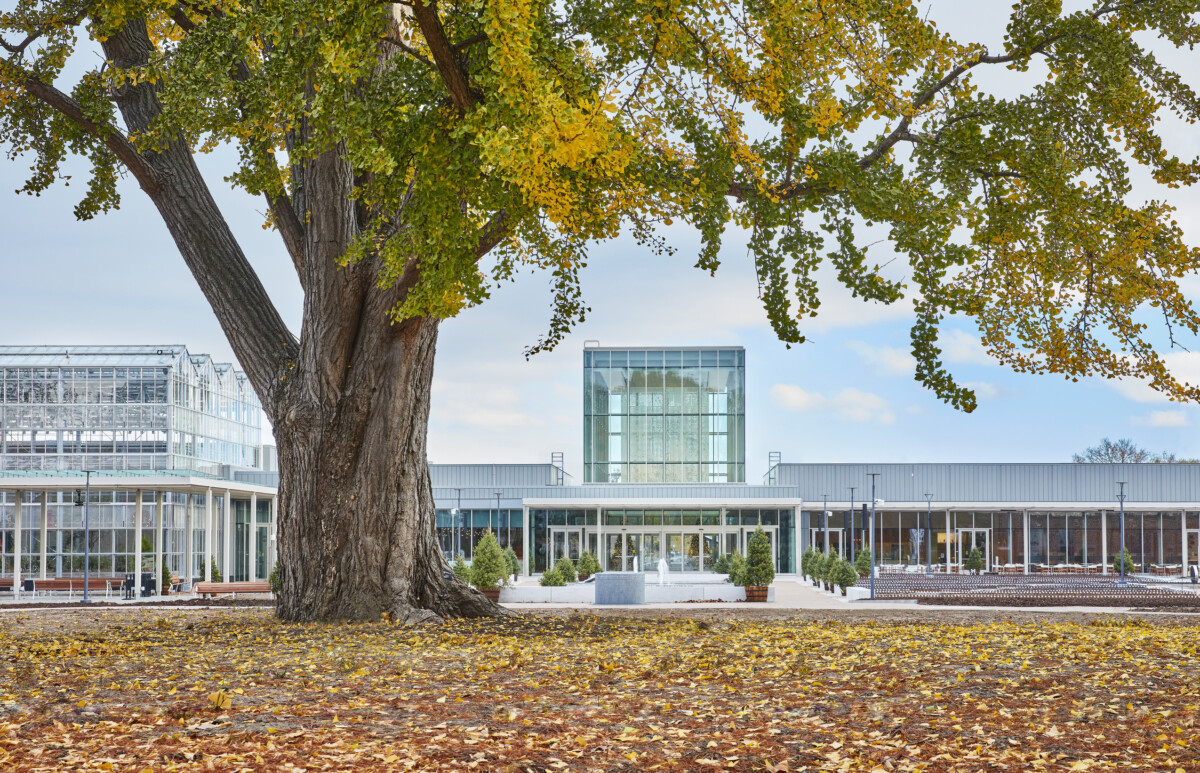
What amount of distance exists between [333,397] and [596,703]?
282 inches

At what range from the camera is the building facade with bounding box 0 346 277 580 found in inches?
1395

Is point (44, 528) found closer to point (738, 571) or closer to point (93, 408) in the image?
point (93, 408)

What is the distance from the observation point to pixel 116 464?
38594mm

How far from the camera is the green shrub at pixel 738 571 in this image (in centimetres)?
2788

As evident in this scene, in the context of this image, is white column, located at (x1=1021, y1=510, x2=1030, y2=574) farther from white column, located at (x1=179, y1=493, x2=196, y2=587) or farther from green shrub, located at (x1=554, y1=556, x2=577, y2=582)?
white column, located at (x1=179, y1=493, x2=196, y2=587)

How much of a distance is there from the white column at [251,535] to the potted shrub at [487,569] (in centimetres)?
1550

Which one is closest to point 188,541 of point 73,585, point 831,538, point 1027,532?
point 73,585

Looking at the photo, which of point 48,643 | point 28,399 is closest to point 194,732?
point 48,643

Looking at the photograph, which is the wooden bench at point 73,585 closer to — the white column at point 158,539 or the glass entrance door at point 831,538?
the white column at point 158,539

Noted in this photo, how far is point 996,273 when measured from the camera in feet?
44.1

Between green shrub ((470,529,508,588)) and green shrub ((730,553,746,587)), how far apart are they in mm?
5909

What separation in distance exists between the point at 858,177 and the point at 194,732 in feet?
26.9

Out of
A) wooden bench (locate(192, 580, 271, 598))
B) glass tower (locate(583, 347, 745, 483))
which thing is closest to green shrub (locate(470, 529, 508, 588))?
wooden bench (locate(192, 580, 271, 598))

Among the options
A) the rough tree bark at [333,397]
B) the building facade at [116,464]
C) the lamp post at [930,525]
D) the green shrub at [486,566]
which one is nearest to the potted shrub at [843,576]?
the green shrub at [486,566]
